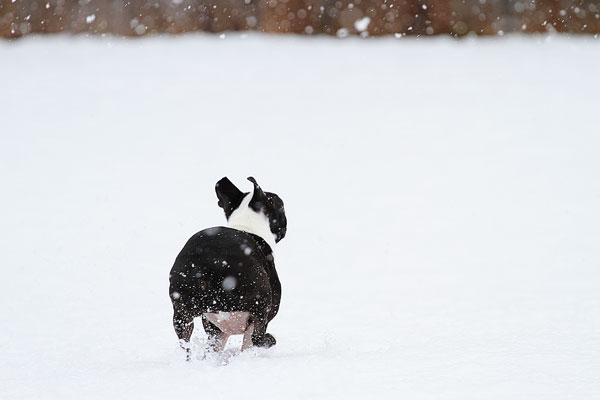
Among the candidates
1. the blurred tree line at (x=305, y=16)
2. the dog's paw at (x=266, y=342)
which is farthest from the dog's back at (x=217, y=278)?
the blurred tree line at (x=305, y=16)

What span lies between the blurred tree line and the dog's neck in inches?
396

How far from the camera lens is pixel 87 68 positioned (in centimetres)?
1412

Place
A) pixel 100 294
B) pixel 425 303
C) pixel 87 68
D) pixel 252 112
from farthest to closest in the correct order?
pixel 87 68
pixel 252 112
pixel 100 294
pixel 425 303

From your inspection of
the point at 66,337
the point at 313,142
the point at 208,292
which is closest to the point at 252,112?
the point at 313,142

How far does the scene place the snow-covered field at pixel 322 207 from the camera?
411cm

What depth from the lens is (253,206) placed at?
4.79 metres

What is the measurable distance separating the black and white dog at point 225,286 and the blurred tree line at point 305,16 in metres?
10.5

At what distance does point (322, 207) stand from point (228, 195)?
4.43 meters

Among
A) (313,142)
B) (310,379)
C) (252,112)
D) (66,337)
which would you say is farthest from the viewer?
(252,112)

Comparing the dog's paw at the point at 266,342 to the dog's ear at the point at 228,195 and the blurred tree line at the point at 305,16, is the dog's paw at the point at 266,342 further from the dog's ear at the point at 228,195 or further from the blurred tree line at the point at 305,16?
the blurred tree line at the point at 305,16

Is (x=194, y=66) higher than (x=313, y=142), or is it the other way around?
(x=194, y=66)

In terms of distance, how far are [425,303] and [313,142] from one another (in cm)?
562

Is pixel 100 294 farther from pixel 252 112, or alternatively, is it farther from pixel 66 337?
pixel 252 112

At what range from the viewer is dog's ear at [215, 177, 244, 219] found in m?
4.83
